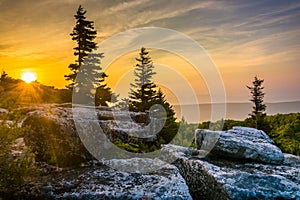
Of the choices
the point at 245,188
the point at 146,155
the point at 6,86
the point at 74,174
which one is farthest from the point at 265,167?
the point at 6,86

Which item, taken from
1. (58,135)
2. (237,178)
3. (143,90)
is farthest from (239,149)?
(143,90)

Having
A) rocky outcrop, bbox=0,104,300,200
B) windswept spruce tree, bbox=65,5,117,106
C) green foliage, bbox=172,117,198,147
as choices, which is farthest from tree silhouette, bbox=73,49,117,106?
rocky outcrop, bbox=0,104,300,200

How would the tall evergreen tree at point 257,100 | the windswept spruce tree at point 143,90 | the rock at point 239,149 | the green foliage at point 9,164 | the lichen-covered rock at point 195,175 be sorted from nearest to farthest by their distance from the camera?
the green foliage at point 9,164 < the lichen-covered rock at point 195,175 < the rock at point 239,149 < the windswept spruce tree at point 143,90 < the tall evergreen tree at point 257,100

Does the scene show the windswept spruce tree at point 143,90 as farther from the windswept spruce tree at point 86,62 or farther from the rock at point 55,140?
the rock at point 55,140

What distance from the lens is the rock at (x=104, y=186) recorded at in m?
6.37

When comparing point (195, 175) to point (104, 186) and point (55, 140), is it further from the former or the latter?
point (55, 140)

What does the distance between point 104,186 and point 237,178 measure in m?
3.40

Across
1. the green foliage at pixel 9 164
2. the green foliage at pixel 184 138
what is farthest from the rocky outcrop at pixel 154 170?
the green foliage at pixel 184 138

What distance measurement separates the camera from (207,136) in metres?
9.75

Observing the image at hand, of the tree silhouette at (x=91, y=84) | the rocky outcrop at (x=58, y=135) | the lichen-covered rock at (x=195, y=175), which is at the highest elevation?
the tree silhouette at (x=91, y=84)

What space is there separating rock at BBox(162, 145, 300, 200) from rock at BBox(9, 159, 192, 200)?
2.95ft

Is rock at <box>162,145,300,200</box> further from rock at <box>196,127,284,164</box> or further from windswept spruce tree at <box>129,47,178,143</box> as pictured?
windswept spruce tree at <box>129,47,178,143</box>

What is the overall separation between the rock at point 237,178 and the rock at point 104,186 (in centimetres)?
90

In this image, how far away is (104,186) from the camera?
6680mm
